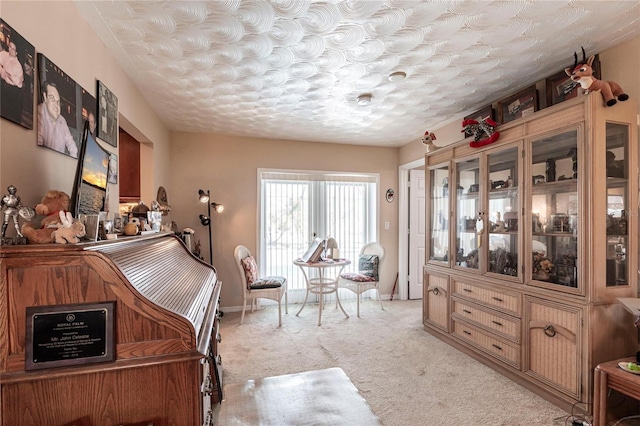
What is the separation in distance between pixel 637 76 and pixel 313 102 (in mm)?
2453

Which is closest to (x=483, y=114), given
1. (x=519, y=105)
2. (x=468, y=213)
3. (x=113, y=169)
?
(x=519, y=105)

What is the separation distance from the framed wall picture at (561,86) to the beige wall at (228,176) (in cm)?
292

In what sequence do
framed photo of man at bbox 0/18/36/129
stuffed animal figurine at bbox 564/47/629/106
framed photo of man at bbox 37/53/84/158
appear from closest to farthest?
framed photo of man at bbox 0/18/36/129, framed photo of man at bbox 37/53/84/158, stuffed animal figurine at bbox 564/47/629/106

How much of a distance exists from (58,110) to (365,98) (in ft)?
7.74

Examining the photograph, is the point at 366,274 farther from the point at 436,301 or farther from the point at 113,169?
the point at 113,169

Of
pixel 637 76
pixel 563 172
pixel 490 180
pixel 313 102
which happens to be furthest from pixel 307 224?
pixel 637 76

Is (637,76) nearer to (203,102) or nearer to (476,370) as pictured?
(476,370)

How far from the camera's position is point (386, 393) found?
7.76ft

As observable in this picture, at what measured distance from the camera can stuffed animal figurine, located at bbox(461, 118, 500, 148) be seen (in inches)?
107

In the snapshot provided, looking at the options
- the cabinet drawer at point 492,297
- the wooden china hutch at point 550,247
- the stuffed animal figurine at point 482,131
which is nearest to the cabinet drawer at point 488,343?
the wooden china hutch at point 550,247

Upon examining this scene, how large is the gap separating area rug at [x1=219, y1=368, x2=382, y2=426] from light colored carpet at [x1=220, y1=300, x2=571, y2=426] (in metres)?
0.10

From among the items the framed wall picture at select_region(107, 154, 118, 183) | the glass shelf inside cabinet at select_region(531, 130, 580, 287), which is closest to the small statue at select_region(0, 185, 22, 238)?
the framed wall picture at select_region(107, 154, 118, 183)

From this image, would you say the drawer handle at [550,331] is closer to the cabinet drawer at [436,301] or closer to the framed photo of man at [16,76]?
the cabinet drawer at [436,301]

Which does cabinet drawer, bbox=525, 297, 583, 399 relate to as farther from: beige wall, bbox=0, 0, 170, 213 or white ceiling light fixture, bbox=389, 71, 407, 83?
beige wall, bbox=0, 0, 170, 213
